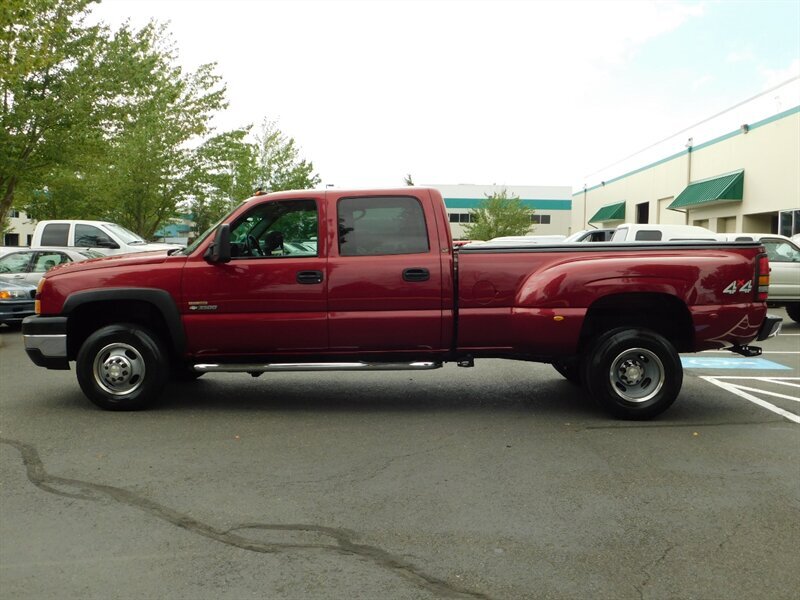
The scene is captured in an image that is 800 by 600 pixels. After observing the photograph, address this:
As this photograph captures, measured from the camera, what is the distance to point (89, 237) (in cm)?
1906

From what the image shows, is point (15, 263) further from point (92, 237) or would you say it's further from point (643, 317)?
point (643, 317)

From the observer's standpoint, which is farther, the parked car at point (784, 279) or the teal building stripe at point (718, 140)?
the teal building stripe at point (718, 140)

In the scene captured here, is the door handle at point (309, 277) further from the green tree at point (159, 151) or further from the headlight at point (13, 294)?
the green tree at point (159, 151)

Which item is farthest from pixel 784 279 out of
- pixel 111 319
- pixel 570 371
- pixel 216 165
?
pixel 216 165

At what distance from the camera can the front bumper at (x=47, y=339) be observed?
745cm

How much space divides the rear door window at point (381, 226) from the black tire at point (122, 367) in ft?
6.61

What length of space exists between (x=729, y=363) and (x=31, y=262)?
12948 millimetres

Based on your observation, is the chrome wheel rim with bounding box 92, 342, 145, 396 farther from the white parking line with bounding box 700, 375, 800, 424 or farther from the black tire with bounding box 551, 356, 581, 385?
the white parking line with bounding box 700, 375, 800, 424

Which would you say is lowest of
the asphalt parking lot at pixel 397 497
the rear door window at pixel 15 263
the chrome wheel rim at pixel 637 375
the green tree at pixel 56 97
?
the asphalt parking lot at pixel 397 497

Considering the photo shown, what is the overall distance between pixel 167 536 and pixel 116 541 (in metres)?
0.26

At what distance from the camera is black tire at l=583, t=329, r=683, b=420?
7086 millimetres

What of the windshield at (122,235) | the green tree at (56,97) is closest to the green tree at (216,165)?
the green tree at (56,97)

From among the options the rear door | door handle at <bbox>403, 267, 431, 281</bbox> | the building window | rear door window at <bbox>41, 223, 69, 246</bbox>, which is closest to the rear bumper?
the rear door

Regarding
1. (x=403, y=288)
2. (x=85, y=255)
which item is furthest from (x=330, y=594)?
(x=85, y=255)
